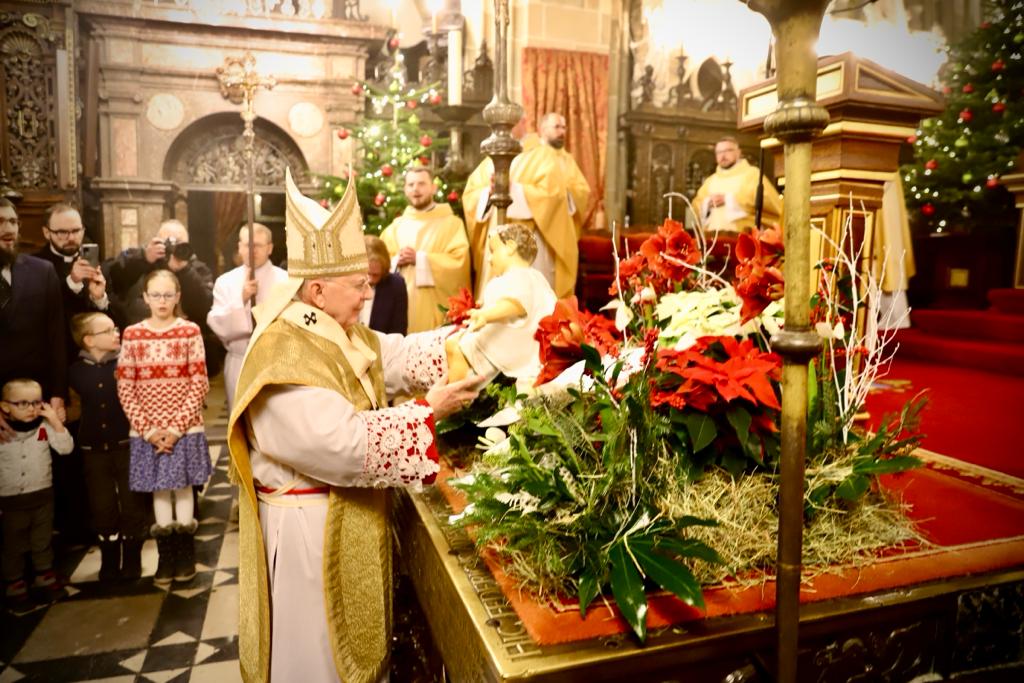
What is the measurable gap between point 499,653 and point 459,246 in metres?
4.93

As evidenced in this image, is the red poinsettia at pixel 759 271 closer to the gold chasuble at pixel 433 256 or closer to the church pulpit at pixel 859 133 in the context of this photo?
the church pulpit at pixel 859 133

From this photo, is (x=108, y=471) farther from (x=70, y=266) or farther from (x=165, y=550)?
(x=70, y=266)

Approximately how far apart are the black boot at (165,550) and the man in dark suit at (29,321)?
0.94 m

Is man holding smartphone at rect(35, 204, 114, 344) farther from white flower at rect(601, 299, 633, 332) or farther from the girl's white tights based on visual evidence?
white flower at rect(601, 299, 633, 332)

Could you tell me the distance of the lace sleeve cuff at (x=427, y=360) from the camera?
2.46 m

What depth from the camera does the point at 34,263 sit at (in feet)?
14.2

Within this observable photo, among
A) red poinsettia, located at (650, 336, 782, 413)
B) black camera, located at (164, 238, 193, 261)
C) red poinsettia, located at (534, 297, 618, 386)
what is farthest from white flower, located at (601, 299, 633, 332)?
black camera, located at (164, 238, 193, 261)

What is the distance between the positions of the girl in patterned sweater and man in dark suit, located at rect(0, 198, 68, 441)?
49cm

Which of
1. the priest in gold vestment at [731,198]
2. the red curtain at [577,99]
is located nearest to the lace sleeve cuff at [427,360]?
the priest in gold vestment at [731,198]

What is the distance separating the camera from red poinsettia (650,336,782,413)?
1.39 metres

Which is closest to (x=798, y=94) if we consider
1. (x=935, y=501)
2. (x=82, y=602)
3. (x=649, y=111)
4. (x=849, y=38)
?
(x=935, y=501)

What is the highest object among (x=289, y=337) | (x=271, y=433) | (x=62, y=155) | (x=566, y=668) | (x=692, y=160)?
(x=692, y=160)

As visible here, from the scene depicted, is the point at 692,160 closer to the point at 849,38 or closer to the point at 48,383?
the point at 849,38

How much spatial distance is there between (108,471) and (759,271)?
13.8ft
